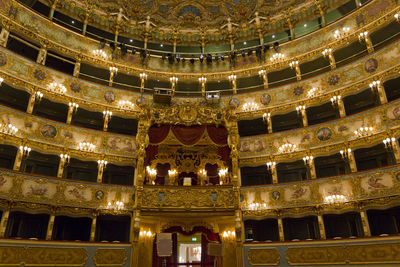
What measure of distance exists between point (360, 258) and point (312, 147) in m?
6.02

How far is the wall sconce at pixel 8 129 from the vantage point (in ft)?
44.7

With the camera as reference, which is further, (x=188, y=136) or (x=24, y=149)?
(x=188, y=136)

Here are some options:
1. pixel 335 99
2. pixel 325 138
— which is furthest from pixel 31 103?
pixel 335 99

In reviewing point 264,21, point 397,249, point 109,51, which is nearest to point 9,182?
point 109,51

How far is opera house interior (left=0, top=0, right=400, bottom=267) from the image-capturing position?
44.4 ft

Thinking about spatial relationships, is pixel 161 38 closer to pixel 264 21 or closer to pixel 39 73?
pixel 264 21

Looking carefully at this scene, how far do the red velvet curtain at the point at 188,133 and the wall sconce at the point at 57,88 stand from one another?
23.1ft

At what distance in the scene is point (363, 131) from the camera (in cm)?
1441

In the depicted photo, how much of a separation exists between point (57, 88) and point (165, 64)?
793 cm

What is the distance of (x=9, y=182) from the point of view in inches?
505

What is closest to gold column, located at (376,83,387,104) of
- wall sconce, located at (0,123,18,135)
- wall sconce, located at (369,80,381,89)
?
wall sconce, located at (369,80,381,89)

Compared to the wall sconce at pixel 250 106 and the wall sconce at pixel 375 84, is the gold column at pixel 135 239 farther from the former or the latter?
the wall sconce at pixel 375 84

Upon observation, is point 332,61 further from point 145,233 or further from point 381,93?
point 145,233

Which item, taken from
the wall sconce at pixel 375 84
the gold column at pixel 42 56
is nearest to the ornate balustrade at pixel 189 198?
the wall sconce at pixel 375 84
